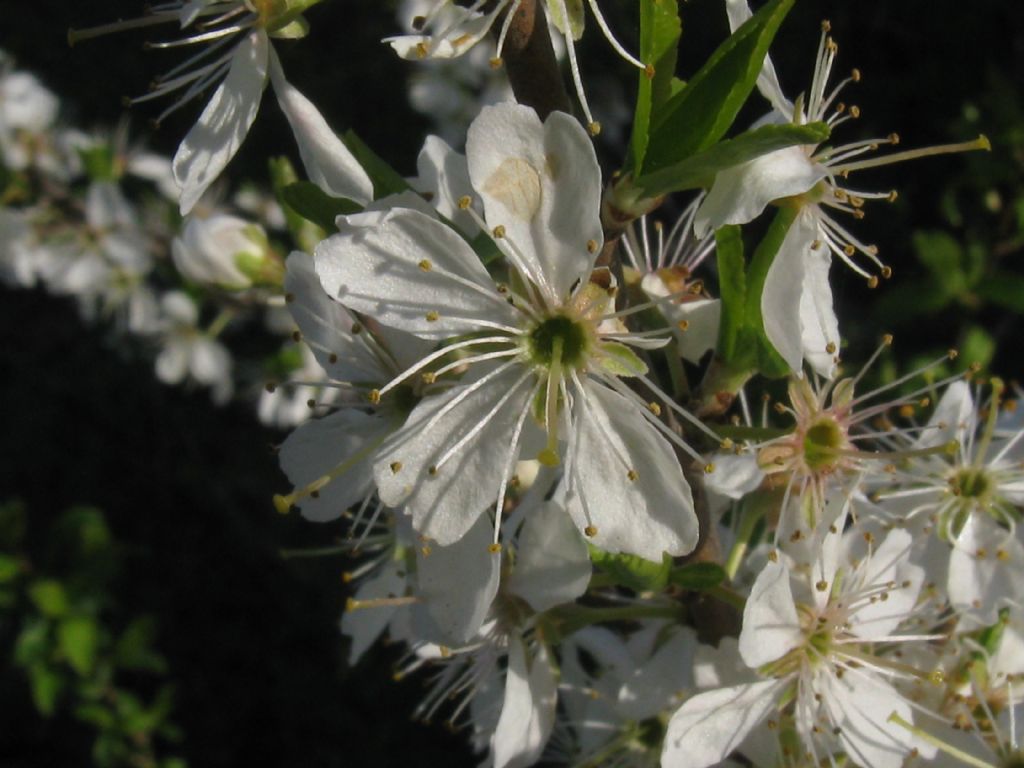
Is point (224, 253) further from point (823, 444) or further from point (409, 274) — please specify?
point (823, 444)

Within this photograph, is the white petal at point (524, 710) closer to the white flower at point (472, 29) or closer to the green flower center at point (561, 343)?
the green flower center at point (561, 343)

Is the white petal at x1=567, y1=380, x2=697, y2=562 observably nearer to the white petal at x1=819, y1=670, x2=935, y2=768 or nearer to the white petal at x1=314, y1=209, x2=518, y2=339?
the white petal at x1=314, y1=209, x2=518, y2=339

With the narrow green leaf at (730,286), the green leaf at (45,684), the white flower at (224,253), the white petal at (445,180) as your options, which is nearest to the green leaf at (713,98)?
the narrow green leaf at (730,286)

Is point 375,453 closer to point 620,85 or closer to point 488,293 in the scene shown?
point 488,293

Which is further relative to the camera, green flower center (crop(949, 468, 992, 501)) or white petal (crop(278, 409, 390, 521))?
green flower center (crop(949, 468, 992, 501))

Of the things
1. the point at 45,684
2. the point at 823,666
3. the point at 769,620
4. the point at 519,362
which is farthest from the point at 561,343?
the point at 45,684

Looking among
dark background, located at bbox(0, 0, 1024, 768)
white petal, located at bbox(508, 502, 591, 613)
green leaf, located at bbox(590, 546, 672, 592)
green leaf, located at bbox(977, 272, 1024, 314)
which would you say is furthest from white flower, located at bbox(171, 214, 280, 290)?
green leaf, located at bbox(977, 272, 1024, 314)
